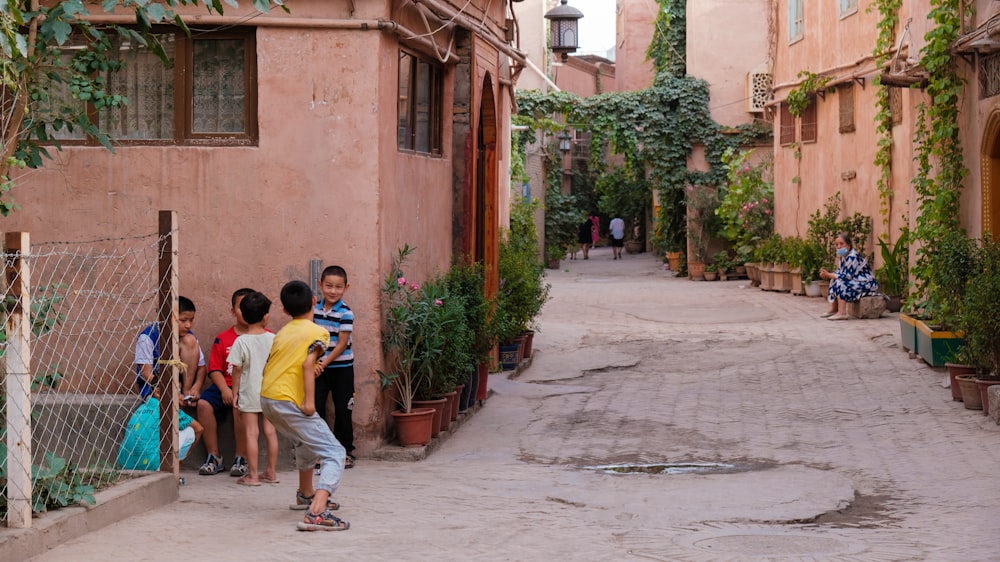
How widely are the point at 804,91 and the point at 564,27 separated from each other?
6.64 m

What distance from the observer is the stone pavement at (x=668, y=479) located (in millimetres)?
6645

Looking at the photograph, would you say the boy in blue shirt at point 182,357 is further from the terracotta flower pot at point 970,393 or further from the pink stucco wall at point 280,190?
the terracotta flower pot at point 970,393

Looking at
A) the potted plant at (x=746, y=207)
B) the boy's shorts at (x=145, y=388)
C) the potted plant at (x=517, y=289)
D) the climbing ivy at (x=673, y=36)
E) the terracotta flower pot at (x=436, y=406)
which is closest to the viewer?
the boy's shorts at (x=145, y=388)

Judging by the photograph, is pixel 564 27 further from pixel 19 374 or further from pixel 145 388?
pixel 19 374

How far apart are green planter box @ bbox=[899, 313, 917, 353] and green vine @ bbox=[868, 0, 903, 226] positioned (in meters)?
5.27

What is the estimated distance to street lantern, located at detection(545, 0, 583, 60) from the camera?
20125 millimetres

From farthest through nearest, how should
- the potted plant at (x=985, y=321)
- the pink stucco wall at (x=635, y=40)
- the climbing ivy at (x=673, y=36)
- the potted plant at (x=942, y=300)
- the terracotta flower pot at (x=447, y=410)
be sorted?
the pink stucco wall at (x=635, y=40)
the climbing ivy at (x=673, y=36)
the potted plant at (x=942, y=300)
the potted plant at (x=985, y=321)
the terracotta flower pot at (x=447, y=410)

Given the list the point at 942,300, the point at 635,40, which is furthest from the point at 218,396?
the point at 635,40

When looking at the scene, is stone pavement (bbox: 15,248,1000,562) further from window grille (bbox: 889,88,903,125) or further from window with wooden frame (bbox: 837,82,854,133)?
window with wooden frame (bbox: 837,82,854,133)

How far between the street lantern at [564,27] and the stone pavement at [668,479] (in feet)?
19.8

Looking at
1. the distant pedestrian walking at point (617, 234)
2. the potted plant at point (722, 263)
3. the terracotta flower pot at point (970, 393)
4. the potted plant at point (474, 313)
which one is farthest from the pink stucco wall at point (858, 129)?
the distant pedestrian walking at point (617, 234)

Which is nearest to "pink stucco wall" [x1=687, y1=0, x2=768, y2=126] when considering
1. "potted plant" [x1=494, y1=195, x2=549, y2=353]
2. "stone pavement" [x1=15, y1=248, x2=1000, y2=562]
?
"stone pavement" [x1=15, y1=248, x2=1000, y2=562]

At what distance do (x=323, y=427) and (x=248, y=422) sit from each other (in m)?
1.51

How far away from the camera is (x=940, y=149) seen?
14914mm
